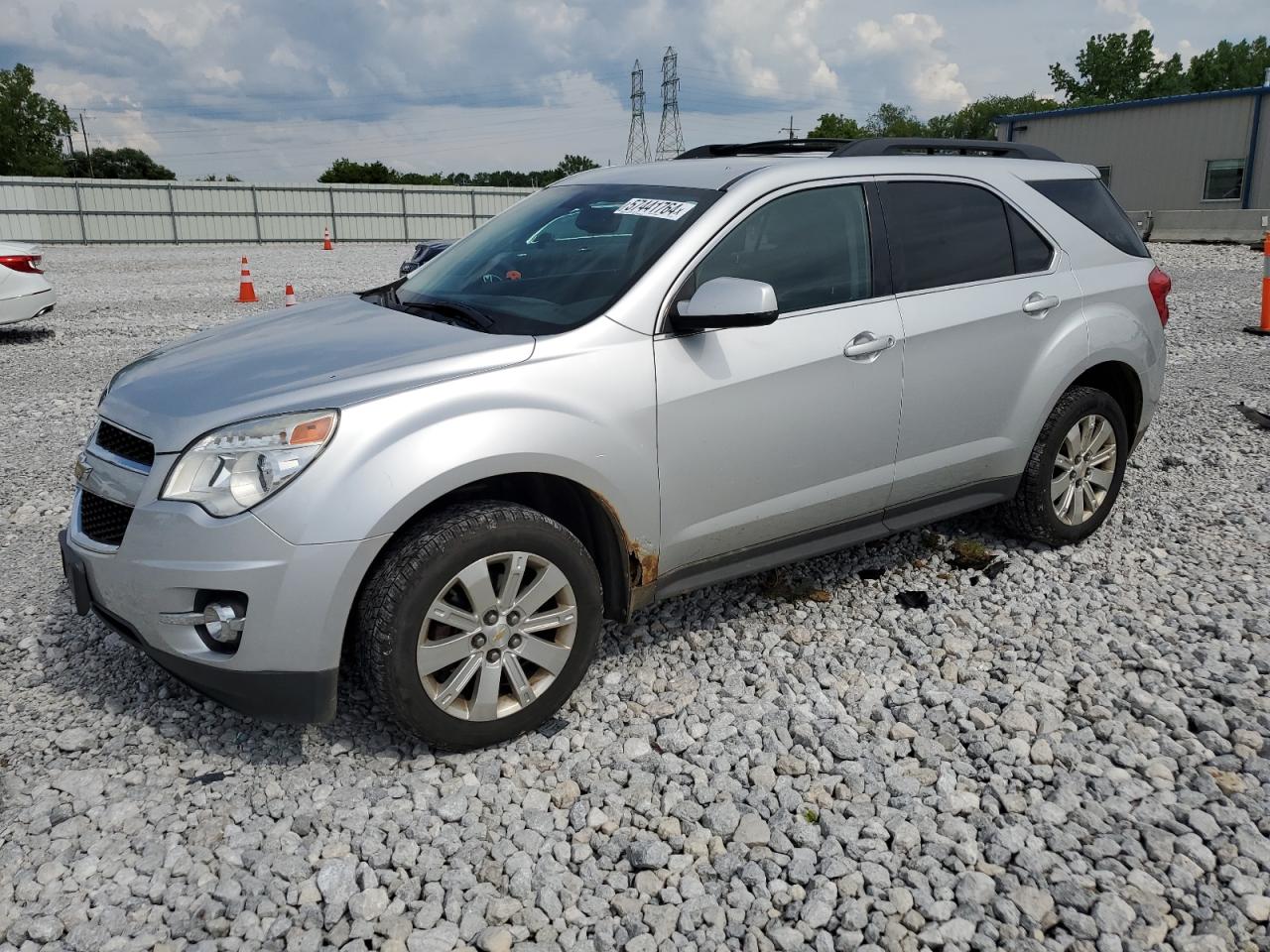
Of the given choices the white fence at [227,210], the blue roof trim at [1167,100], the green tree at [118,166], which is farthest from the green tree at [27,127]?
the blue roof trim at [1167,100]

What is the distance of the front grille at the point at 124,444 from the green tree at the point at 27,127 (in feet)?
260

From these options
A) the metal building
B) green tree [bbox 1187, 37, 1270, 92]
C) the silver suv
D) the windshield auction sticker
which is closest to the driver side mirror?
the silver suv

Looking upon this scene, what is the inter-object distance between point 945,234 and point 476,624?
103 inches

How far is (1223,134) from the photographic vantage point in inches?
1292

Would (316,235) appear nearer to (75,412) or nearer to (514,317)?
(75,412)

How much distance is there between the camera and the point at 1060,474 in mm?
4918

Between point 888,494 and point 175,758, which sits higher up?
point 888,494

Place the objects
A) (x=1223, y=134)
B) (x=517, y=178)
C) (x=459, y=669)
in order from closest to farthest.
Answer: (x=459, y=669), (x=1223, y=134), (x=517, y=178)

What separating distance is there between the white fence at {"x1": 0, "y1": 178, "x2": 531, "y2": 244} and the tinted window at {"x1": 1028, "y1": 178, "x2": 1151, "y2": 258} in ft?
103

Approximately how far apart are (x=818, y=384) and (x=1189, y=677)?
174 cm

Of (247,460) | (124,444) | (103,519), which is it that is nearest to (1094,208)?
(247,460)

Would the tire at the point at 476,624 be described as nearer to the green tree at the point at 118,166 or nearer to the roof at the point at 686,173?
the roof at the point at 686,173

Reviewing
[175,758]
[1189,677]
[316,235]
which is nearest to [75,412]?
[175,758]

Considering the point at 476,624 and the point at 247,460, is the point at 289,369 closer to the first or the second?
the point at 247,460
